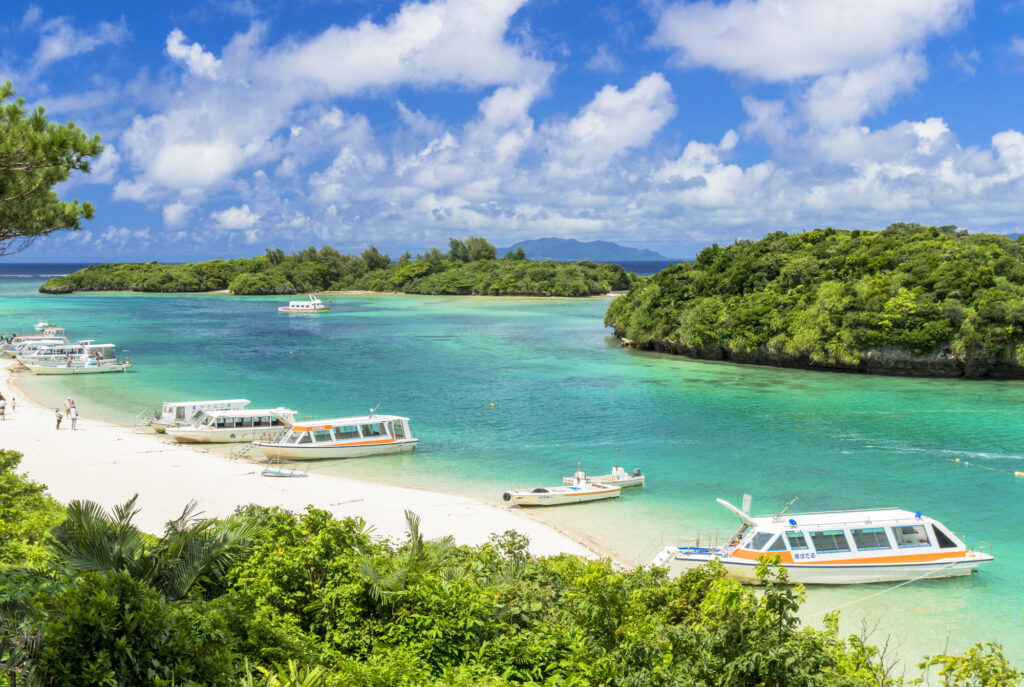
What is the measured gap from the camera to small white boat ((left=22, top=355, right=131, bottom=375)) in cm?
5319

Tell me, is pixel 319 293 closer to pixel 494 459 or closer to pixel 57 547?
pixel 494 459

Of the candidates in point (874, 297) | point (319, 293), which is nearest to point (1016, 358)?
point (874, 297)

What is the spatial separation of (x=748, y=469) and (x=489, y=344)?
1771 inches

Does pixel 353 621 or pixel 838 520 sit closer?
pixel 353 621

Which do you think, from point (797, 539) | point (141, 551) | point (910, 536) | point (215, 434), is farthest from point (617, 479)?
point (141, 551)

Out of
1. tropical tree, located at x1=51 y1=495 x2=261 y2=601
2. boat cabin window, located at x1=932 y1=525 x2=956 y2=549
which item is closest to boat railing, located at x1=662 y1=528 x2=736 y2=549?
boat cabin window, located at x1=932 y1=525 x2=956 y2=549

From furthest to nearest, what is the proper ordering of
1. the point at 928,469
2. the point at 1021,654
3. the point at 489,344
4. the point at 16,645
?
the point at 489,344 → the point at 928,469 → the point at 1021,654 → the point at 16,645

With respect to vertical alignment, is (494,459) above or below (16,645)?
below

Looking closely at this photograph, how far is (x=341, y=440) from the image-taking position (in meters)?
31.5

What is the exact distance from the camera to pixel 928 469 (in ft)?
94.6

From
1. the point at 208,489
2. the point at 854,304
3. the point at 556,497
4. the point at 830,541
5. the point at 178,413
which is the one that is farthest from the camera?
the point at 854,304

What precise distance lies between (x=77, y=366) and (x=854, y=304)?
59.8 meters

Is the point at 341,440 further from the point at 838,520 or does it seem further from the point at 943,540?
the point at 943,540

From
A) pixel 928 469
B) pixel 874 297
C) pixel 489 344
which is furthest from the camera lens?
pixel 489 344
